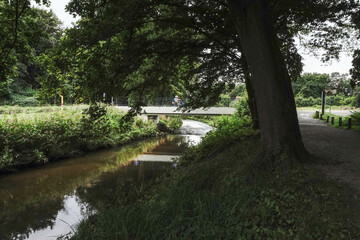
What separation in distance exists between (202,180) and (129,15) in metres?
4.09

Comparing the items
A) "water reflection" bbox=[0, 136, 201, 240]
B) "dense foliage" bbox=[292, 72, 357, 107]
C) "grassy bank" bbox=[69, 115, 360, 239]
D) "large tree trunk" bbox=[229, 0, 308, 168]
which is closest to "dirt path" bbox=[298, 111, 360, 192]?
"grassy bank" bbox=[69, 115, 360, 239]

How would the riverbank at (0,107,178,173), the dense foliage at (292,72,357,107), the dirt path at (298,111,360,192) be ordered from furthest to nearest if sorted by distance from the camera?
the dense foliage at (292,72,357,107) < the riverbank at (0,107,178,173) < the dirt path at (298,111,360,192)

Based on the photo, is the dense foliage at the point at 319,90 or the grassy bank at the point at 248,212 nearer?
the grassy bank at the point at 248,212

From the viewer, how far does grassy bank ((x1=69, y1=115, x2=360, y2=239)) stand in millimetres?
3691

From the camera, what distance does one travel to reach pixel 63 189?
1069 centimetres

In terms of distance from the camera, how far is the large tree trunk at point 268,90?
5.47 m

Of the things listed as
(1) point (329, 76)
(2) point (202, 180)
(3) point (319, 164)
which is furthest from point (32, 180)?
(1) point (329, 76)

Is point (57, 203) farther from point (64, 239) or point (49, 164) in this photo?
point (49, 164)

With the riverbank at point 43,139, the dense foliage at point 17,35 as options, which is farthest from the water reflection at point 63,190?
the dense foliage at point 17,35

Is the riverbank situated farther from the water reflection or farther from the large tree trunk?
the large tree trunk

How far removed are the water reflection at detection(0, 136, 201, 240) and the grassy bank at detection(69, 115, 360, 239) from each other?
240cm

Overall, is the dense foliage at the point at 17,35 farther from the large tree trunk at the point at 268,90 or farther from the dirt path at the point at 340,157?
the dirt path at the point at 340,157

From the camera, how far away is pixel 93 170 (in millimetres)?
13547

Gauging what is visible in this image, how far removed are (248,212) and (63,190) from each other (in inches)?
348
